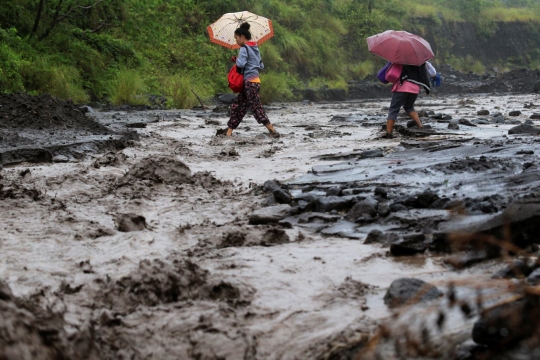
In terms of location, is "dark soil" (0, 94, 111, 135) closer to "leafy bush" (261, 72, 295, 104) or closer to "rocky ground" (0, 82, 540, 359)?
"rocky ground" (0, 82, 540, 359)

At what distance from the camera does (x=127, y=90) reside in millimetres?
15812

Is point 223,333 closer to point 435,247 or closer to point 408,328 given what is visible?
point 408,328

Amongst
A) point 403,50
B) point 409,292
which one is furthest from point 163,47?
point 409,292

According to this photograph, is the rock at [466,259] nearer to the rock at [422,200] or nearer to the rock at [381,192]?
the rock at [422,200]

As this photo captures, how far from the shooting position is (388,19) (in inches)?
1399

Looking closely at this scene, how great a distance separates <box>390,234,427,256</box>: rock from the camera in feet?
10.2

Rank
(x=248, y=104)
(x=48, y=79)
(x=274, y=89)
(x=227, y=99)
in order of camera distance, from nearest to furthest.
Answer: (x=248, y=104), (x=48, y=79), (x=227, y=99), (x=274, y=89)

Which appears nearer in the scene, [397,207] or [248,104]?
[397,207]

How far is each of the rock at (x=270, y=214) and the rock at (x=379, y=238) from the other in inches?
29.3

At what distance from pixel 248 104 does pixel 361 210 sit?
5.41 meters

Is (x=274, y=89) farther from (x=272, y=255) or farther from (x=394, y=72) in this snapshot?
(x=272, y=255)

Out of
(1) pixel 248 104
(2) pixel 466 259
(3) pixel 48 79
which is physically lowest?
(3) pixel 48 79

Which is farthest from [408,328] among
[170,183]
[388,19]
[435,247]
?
[388,19]

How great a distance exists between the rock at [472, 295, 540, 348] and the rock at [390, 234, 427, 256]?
1285 mm
